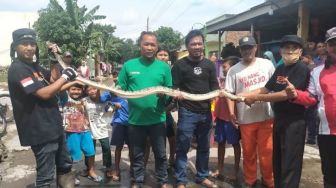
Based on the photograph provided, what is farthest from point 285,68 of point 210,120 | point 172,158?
point 172,158

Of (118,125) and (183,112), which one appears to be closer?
(183,112)

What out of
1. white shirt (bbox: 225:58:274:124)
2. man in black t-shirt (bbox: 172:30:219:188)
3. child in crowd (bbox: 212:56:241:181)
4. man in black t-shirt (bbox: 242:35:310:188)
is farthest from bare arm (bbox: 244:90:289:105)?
child in crowd (bbox: 212:56:241:181)

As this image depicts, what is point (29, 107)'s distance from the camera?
3678 mm

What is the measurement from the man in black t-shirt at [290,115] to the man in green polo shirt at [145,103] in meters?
1.34

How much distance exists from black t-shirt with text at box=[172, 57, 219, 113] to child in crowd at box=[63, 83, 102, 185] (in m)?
1.38

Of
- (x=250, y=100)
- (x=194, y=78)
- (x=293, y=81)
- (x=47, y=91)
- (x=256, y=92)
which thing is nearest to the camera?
(x=47, y=91)

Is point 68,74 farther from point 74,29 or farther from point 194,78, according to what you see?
point 74,29

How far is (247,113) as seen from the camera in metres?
4.85

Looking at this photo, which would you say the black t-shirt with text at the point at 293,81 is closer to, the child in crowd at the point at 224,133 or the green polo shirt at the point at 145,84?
the child in crowd at the point at 224,133

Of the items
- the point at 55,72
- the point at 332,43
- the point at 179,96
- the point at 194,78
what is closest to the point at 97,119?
the point at 55,72

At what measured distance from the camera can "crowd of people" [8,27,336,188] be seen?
370 centimetres

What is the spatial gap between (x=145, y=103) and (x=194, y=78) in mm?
729

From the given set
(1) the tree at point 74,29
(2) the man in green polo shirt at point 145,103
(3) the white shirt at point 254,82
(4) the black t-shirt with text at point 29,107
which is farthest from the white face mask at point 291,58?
(1) the tree at point 74,29

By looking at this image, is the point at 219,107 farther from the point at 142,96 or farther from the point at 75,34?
the point at 75,34
